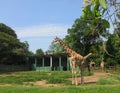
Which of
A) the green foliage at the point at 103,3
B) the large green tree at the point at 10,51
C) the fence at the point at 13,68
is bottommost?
the green foliage at the point at 103,3

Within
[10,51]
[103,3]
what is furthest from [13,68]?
[103,3]

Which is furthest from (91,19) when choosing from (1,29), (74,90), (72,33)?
(1,29)

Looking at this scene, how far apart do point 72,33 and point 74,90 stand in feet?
105

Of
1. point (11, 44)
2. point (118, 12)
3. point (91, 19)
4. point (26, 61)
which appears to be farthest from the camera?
point (26, 61)

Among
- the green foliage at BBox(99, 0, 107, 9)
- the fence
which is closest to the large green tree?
the fence

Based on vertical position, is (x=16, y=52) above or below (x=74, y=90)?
above

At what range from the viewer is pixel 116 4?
1.55m

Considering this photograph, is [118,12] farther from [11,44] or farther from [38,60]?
[38,60]

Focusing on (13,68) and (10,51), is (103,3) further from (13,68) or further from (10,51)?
(10,51)

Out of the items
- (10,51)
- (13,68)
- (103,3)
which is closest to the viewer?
(103,3)

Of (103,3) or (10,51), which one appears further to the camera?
(10,51)

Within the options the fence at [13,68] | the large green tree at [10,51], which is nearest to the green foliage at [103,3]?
the fence at [13,68]

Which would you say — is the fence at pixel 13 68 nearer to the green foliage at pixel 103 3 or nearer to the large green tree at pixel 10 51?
the large green tree at pixel 10 51

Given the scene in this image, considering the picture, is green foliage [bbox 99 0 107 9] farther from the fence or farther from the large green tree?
the large green tree
